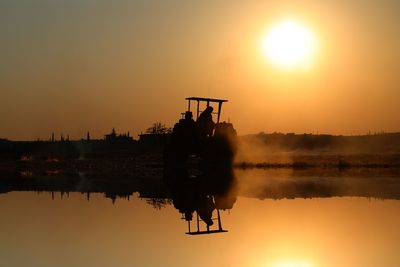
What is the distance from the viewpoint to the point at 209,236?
44.0 ft

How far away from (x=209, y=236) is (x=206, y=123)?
3109 centimetres

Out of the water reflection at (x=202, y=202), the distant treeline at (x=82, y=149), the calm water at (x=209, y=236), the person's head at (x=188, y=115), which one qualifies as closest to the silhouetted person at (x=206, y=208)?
the water reflection at (x=202, y=202)

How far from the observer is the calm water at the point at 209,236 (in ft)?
34.3

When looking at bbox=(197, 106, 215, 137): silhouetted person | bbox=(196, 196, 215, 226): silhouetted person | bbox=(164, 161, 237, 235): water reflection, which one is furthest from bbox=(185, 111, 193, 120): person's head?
bbox=(196, 196, 215, 226): silhouetted person

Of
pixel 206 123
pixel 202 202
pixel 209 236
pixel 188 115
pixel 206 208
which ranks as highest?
pixel 188 115

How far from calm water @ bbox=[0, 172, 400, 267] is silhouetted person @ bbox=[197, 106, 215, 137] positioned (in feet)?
78.1

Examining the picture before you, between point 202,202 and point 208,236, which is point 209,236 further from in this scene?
point 202,202

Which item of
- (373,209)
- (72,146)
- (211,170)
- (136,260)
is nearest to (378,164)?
(211,170)

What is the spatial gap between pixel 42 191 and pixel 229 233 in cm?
1485

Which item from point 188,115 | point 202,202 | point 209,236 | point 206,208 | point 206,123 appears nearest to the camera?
point 209,236

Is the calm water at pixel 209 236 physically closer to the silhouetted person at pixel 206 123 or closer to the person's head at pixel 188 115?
the person's head at pixel 188 115

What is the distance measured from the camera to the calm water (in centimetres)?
1046

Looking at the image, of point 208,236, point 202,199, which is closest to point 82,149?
point 202,199

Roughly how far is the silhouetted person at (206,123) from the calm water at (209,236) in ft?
78.1
